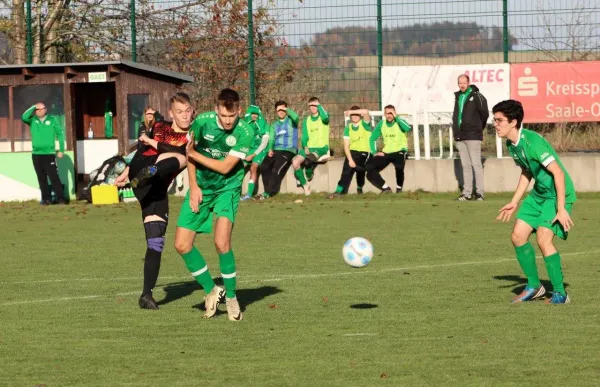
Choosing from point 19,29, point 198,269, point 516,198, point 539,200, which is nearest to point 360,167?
point 19,29

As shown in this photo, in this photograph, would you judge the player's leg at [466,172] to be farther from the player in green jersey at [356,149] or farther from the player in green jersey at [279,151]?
the player in green jersey at [279,151]

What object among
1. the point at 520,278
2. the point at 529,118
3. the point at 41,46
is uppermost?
the point at 41,46

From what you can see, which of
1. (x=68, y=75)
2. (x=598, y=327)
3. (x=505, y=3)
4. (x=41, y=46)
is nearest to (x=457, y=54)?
(x=505, y=3)

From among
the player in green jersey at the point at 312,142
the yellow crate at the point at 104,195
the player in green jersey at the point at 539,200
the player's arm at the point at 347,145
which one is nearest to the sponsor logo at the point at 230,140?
the player in green jersey at the point at 539,200

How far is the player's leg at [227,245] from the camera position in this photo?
352 inches

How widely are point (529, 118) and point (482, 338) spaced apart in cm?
1550

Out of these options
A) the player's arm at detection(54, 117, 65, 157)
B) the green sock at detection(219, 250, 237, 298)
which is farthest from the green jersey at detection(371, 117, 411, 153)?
the green sock at detection(219, 250, 237, 298)

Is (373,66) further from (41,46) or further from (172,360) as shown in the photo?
(172,360)

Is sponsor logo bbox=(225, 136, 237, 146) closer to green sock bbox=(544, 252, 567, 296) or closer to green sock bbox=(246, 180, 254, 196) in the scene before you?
green sock bbox=(544, 252, 567, 296)

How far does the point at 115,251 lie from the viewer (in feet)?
46.1

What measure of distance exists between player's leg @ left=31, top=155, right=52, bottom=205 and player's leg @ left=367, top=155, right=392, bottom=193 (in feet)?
20.1

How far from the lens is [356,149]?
21766 millimetres

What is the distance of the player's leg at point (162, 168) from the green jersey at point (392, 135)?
40.6 ft

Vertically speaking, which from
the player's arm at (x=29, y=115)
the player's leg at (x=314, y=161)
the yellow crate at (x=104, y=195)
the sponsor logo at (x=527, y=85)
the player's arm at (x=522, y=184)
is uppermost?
the sponsor logo at (x=527, y=85)
